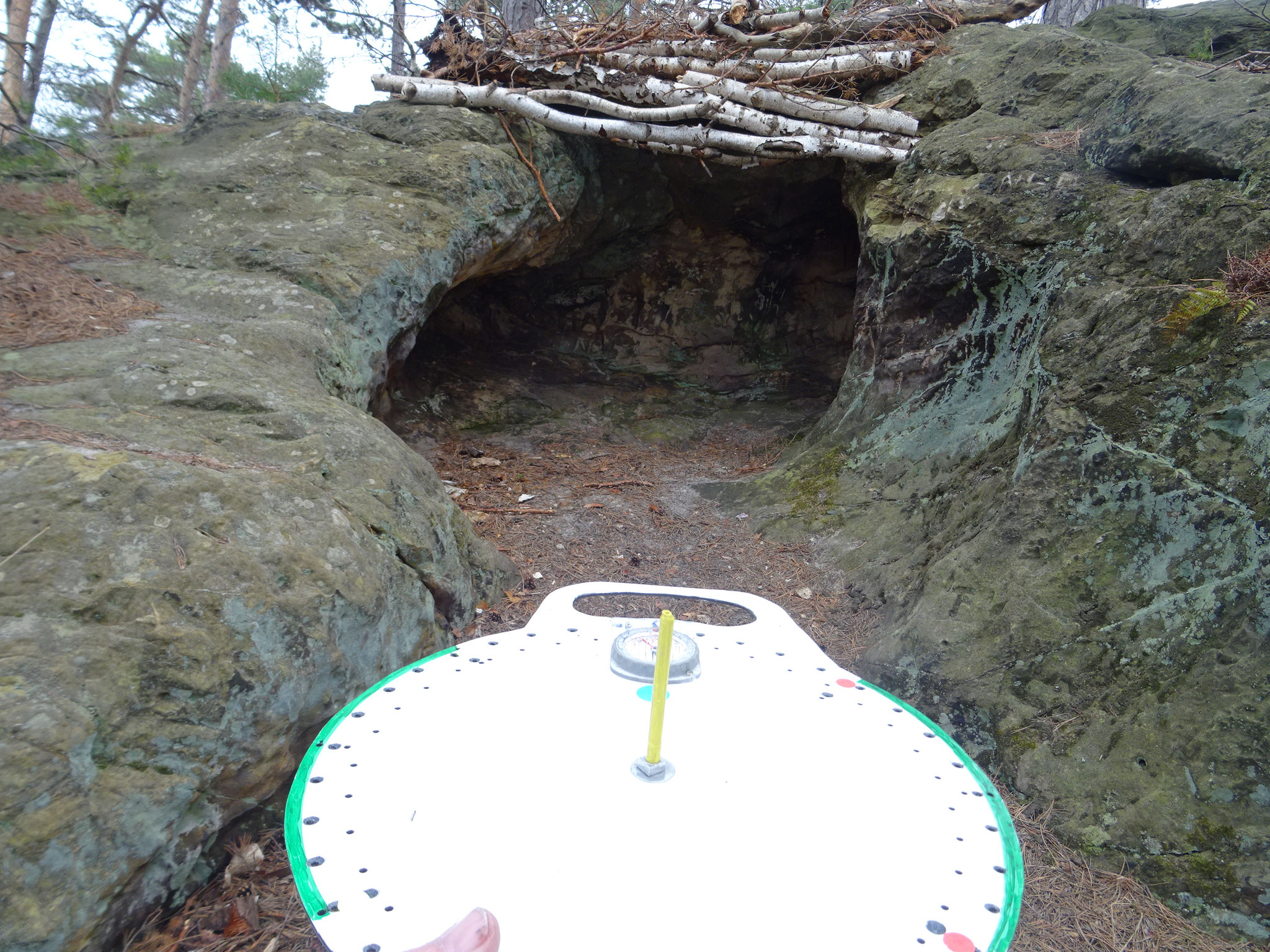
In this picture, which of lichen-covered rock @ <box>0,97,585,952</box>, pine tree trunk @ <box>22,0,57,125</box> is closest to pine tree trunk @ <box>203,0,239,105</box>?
pine tree trunk @ <box>22,0,57,125</box>

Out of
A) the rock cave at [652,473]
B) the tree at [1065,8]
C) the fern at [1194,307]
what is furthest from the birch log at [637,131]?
the tree at [1065,8]

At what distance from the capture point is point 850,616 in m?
3.62

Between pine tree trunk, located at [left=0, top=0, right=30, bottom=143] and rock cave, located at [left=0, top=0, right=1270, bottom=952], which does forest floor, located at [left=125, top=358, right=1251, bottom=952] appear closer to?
rock cave, located at [left=0, top=0, right=1270, bottom=952]

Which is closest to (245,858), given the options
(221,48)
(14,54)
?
(14,54)

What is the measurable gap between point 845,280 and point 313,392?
588 cm

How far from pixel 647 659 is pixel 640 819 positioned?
584mm

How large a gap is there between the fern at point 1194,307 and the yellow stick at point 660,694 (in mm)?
2532

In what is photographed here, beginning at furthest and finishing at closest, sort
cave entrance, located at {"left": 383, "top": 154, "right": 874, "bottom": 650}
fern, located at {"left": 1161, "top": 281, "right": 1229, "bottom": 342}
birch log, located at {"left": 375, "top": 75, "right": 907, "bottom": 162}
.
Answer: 1. birch log, located at {"left": 375, "top": 75, "right": 907, "bottom": 162}
2. cave entrance, located at {"left": 383, "top": 154, "right": 874, "bottom": 650}
3. fern, located at {"left": 1161, "top": 281, "right": 1229, "bottom": 342}

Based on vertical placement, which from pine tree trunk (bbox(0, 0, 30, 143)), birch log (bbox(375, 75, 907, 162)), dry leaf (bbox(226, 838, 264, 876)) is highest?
pine tree trunk (bbox(0, 0, 30, 143))

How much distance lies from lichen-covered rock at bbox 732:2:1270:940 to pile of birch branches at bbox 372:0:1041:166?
846 millimetres

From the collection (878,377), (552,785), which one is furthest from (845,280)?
(552,785)

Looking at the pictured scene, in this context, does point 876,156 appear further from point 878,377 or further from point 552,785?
point 552,785

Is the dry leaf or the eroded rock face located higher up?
the eroded rock face

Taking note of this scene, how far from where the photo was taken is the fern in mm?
2662
